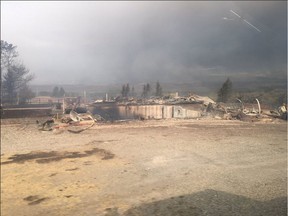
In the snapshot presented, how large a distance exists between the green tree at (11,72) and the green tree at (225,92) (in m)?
4.04

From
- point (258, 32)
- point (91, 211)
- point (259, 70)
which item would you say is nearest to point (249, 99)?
point (259, 70)

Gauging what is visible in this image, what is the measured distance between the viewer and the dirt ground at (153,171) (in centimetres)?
468

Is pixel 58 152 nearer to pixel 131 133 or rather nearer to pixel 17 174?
pixel 17 174

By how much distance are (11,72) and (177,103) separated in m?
3.53

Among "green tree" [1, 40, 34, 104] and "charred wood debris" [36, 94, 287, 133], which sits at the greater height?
"green tree" [1, 40, 34, 104]

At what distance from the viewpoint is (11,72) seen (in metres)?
6.02

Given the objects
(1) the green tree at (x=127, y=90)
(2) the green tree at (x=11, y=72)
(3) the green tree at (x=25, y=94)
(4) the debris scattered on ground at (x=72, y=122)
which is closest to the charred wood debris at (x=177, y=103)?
(4) the debris scattered on ground at (x=72, y=122)

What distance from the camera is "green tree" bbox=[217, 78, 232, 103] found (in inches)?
169

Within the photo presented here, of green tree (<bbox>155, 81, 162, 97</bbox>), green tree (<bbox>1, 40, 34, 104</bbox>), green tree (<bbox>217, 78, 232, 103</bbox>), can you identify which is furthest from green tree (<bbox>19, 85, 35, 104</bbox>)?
green tree (<bbox>217, 78, 232, 103</bbox>)

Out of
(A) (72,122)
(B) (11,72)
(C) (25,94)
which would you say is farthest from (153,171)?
(B) (11,72)

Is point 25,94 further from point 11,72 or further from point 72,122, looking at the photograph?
point 72,122

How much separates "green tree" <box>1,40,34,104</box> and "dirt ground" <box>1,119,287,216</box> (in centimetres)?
125

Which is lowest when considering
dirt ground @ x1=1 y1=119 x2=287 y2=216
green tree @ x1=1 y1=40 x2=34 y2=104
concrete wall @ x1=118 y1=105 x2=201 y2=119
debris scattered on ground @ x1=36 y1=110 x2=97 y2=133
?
dirt ground @ x1=1 y1=119 x2=287 y2=216

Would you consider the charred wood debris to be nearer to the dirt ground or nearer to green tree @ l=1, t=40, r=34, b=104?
the dirt ground
